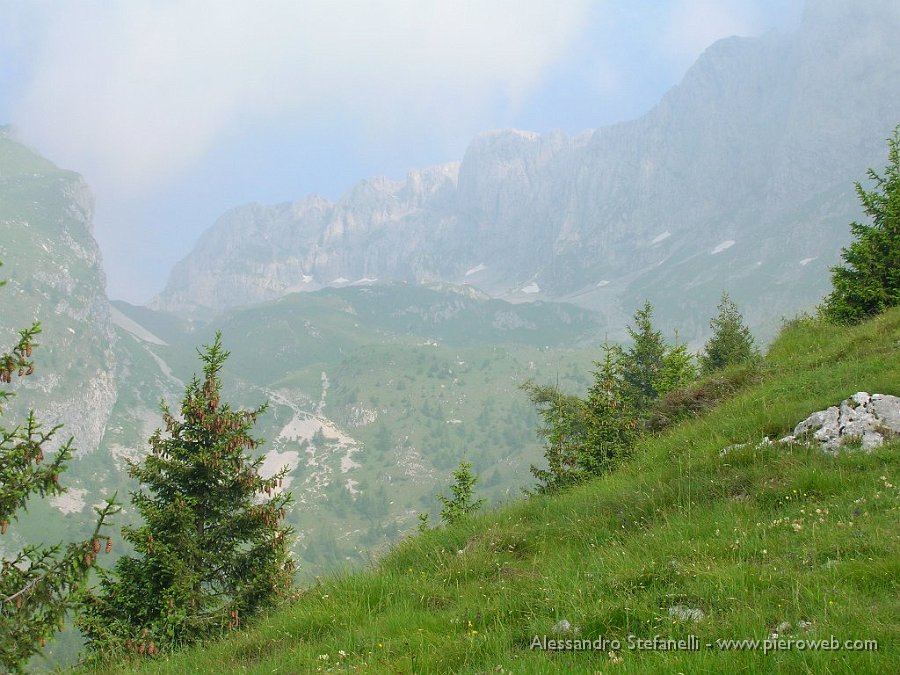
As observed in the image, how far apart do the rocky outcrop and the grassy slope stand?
473mm

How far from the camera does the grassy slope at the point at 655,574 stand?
5.38 metres

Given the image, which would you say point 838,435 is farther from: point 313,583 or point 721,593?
point 313,583

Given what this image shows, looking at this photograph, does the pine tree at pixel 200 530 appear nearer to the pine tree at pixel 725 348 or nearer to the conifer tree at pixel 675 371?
the conifer tree at pixel 675 371

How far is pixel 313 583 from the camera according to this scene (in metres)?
9.98

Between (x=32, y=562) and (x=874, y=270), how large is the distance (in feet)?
89.3

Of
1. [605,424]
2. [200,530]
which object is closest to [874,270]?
[605,424]

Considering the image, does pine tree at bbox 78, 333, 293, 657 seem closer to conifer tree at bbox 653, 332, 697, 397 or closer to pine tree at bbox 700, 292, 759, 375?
conifer tree at bbox 653, 332, 697, 397

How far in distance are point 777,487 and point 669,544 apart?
2.48 m

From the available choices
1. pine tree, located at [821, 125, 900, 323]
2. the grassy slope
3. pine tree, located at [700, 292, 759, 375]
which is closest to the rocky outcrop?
the grassy slope

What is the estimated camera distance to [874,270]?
20.2 m

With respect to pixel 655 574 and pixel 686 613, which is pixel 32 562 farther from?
pixel 686 613

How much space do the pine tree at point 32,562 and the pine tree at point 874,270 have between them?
23721 mm

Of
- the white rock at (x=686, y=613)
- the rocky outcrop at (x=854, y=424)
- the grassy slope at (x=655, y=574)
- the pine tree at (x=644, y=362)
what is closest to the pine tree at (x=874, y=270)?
the grassy slope at (x=655, y=574)

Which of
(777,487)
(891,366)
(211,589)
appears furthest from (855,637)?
(211,589)
